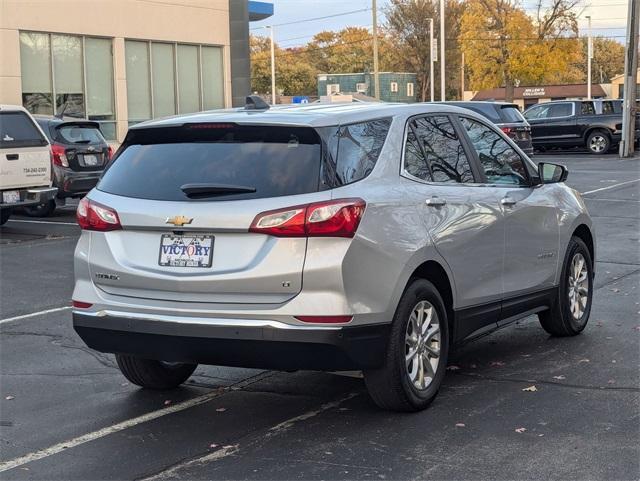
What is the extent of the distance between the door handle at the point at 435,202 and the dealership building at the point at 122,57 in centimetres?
2093

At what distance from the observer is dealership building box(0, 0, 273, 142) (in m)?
25.8

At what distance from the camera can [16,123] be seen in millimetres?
15625

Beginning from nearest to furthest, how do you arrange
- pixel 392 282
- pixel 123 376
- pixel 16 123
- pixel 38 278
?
1. pixel 392 282
2. pixel 123 376
3. pixel 38 278
4. pixel 16 123

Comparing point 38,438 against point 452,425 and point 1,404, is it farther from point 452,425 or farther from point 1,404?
point 452,425

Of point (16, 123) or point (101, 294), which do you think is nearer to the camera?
point (101, 294)

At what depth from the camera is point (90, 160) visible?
18.0 meters

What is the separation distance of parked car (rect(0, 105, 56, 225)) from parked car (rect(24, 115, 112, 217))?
1508 mm

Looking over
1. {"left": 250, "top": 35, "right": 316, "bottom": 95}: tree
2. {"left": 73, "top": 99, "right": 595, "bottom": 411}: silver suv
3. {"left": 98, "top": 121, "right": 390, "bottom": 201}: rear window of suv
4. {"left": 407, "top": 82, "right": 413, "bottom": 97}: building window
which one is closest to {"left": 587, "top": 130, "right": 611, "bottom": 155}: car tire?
{"left": 73, "top": 99, "right": 595, "bottom": 411}: silver suv

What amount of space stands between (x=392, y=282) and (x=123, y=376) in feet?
7.65

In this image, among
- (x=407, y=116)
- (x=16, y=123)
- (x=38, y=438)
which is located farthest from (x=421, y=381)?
(x=16, y=123)

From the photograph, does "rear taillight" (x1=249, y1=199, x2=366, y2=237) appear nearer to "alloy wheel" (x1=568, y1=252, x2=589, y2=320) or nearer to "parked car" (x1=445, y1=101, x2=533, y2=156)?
"alloy wheel" (x1=568, y1=252, x2=589, y2=320)

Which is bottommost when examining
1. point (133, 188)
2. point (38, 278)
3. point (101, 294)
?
point (38, 278)

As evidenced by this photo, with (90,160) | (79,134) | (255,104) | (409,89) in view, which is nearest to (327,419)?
(255,104)

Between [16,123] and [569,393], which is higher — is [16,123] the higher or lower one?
the higher one
